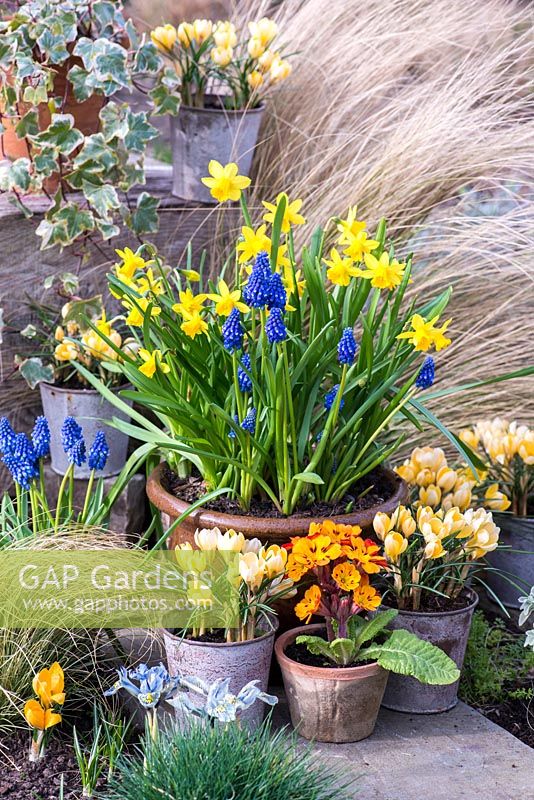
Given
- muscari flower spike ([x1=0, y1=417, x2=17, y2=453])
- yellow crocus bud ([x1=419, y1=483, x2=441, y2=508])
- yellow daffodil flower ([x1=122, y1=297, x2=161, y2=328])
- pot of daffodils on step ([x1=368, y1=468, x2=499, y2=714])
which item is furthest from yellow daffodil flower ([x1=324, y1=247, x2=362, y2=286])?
muscari flower spike ([x1=0, y1=417, x2=17, y2=453])

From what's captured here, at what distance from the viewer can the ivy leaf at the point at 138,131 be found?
8.47 ft

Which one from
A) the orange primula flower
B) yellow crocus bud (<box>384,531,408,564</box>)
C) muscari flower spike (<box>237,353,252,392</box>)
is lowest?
the orange primula flower

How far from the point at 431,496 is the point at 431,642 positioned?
0.36m

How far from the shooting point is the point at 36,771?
176 centimetres

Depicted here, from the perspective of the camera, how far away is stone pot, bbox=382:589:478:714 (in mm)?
1959

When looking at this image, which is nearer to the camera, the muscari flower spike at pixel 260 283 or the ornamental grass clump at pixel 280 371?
the muscari flower spike at pixel 260 283

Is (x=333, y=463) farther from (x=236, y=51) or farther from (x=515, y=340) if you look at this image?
(x=236, y=51)

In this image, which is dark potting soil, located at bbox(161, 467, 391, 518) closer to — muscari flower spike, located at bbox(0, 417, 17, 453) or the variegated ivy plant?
muscari flower spike, located at bbox(0, 417, 17, 453)

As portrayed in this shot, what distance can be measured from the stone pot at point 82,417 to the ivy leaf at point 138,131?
66 centimetres

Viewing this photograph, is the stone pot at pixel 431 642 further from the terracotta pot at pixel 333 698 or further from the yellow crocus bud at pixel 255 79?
the yellow crocus bud at pixel 255 79

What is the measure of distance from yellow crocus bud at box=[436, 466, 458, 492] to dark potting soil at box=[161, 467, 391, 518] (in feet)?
0.39

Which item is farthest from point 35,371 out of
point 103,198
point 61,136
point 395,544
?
point 395,544

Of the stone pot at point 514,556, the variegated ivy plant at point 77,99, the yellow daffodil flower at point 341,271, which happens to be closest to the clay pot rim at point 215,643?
the yellow daffodil flower at point 341,271

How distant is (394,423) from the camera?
8.70ft
